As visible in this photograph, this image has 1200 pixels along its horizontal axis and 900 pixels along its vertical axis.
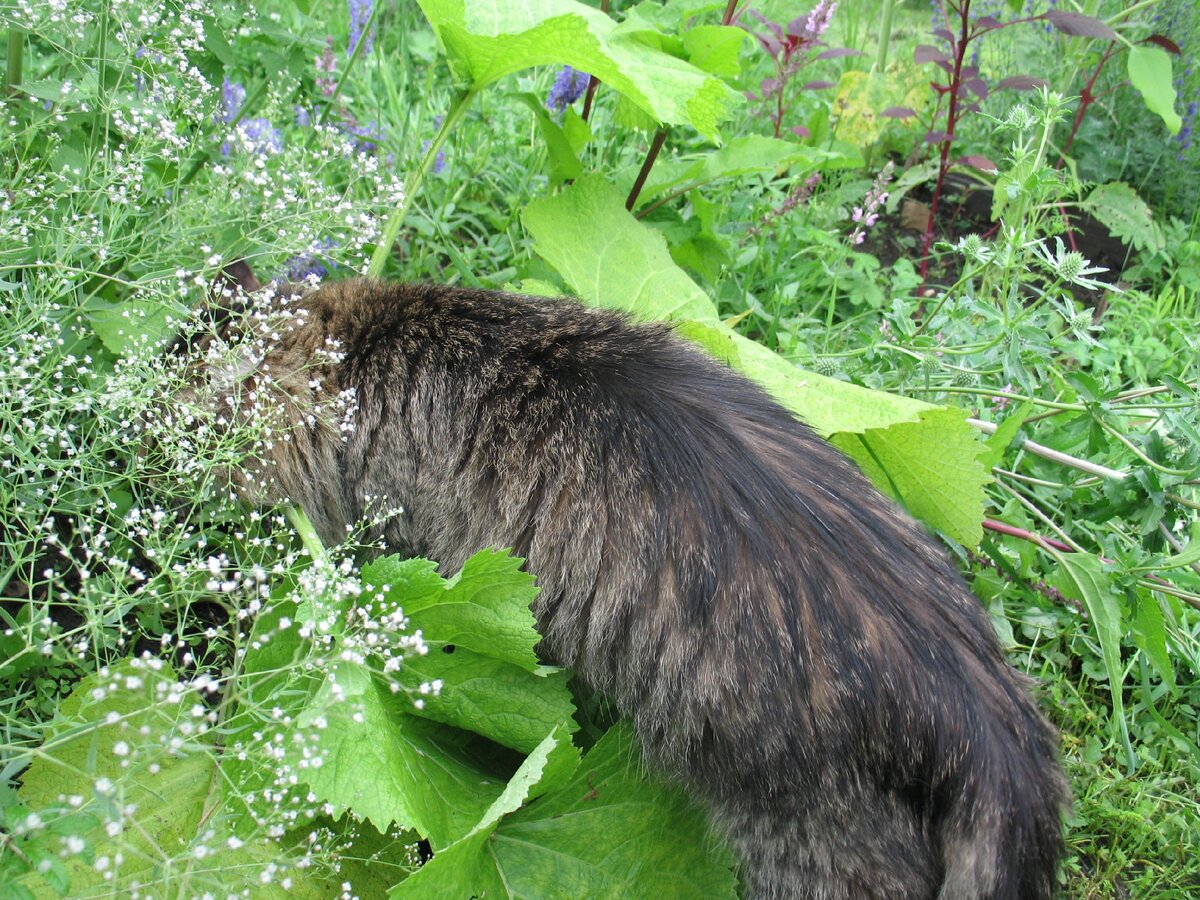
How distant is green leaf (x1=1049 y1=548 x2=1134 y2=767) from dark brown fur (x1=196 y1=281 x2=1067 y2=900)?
45 centimetres

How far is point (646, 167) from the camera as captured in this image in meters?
3.51

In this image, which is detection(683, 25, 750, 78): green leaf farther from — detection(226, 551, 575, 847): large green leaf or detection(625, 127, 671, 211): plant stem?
detection(226, 551, 575, 847): large green leaf

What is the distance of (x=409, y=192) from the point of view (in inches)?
123

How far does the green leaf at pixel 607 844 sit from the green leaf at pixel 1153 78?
3.07 meters

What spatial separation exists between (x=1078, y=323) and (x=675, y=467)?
114cm

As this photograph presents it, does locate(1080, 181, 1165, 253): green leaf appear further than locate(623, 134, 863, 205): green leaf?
Yes

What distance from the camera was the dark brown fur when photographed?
2.10 m

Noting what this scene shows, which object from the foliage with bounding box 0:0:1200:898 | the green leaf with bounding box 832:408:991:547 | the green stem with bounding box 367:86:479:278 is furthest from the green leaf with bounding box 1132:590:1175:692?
the green stem with bounding box 367:86:479:278

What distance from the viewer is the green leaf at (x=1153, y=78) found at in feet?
12.6

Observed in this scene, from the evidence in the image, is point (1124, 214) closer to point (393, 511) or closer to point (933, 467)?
point (933, 467)

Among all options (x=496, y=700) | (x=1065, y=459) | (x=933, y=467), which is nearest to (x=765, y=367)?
(x=933, y=467)

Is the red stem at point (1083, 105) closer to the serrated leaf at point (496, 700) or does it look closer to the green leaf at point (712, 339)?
the green leaf at point (712, 339)

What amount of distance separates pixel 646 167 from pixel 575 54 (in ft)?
2.44

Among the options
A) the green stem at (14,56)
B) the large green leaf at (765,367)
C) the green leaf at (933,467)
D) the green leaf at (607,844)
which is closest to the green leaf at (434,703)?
the green leaf at (607,844)
